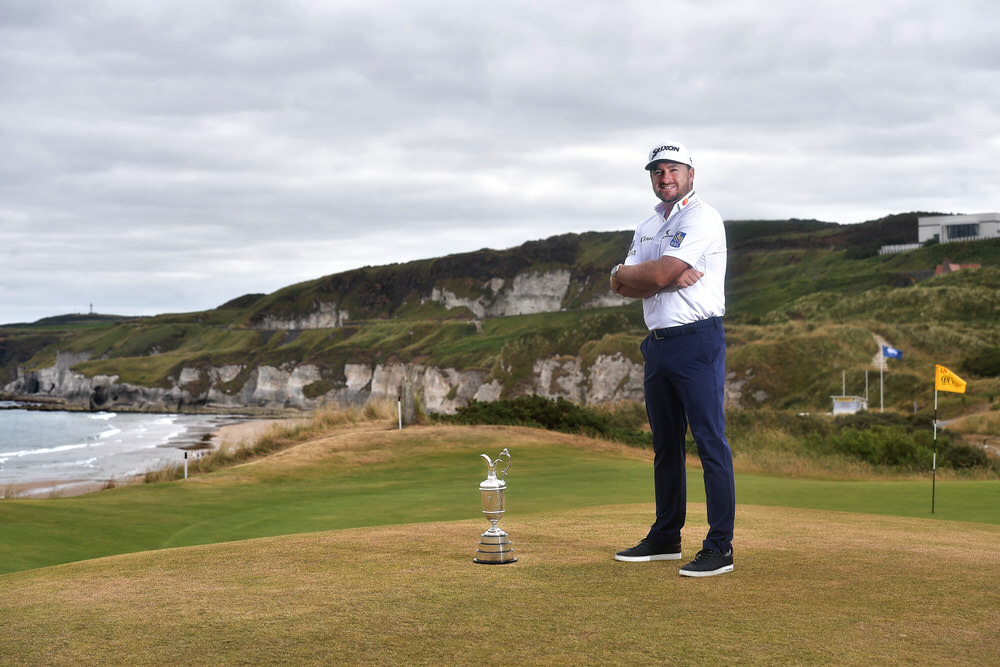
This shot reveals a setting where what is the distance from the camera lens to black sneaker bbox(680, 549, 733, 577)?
213 inches

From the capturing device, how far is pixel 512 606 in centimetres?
465

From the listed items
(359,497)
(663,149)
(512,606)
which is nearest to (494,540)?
(512,606)

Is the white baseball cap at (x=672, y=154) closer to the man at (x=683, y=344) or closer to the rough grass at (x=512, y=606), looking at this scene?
the man at (x=683, y=344)

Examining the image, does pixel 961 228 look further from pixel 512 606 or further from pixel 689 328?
pixel 512 606

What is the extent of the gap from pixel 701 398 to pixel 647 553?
3.57 ft

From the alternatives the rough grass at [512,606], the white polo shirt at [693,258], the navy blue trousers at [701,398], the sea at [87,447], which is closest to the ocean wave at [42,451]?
the sea at [87,447]

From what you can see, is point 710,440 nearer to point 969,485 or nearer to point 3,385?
point 969,485

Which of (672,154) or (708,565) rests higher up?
(672,154)

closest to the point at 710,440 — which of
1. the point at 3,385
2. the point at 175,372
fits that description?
the point at 175,372

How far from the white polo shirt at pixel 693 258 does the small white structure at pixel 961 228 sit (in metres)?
124

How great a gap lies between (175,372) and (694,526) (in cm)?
14681

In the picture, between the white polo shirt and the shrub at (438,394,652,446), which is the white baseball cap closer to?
the white polo shirt

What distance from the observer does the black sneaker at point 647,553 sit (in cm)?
593

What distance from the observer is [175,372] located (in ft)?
478
